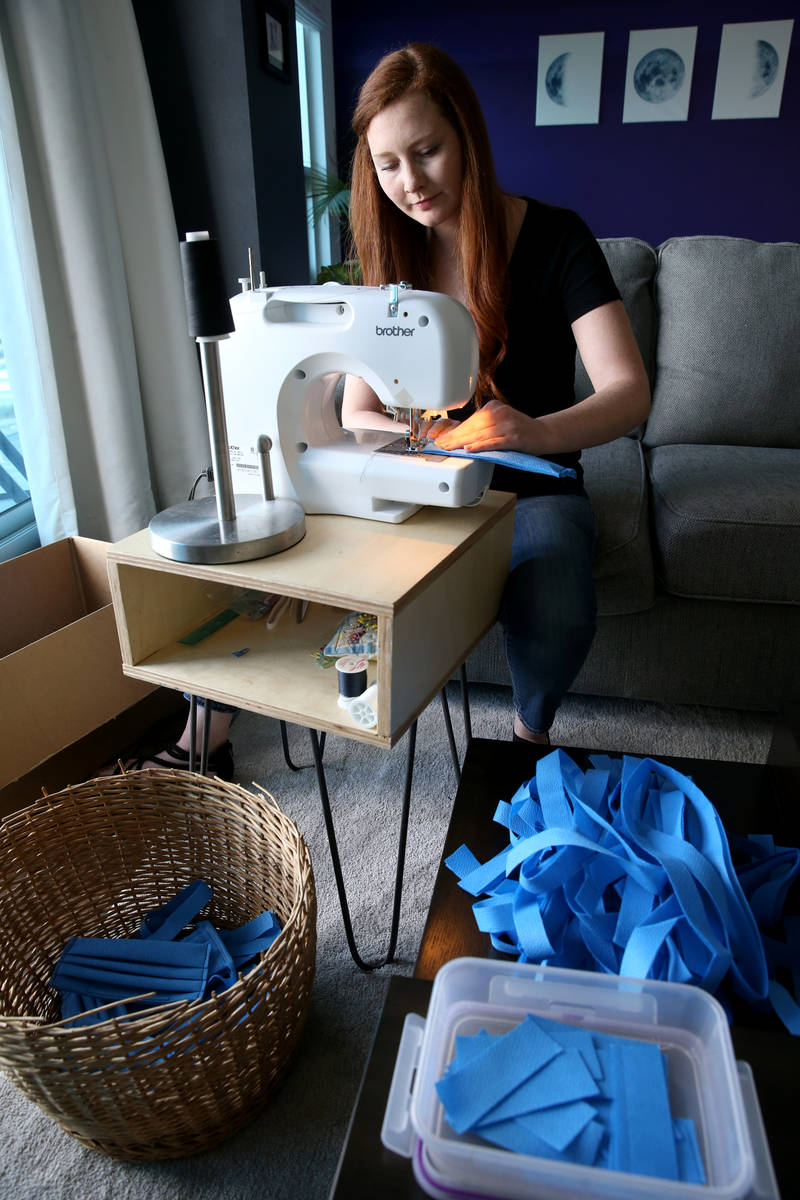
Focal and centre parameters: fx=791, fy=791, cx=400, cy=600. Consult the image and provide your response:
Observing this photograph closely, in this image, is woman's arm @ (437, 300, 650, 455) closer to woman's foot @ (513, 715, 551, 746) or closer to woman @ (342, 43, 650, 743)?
woman @ (342, 43, 650, 743)

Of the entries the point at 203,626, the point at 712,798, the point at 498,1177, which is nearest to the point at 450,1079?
the point at 498,1177

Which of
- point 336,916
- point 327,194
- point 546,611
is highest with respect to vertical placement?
point 327,194

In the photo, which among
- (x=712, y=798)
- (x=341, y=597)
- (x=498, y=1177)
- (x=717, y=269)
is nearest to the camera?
(x=498, y=1177)

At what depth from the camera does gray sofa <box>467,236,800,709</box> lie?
1.50m

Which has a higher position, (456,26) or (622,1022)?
(456,26)

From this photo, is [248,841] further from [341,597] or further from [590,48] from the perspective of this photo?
[590,48]

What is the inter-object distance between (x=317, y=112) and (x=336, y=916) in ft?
12.2

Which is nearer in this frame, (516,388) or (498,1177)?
(498,1177)

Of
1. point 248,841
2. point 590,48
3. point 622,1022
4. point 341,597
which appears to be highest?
point 590,48

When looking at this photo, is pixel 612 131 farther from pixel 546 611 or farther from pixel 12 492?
pixel 546 611

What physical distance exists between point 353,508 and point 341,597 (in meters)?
0.23

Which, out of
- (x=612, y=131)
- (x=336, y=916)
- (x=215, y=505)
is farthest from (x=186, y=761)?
(x=612, y=131)

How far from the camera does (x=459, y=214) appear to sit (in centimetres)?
121

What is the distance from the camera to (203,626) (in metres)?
1.09
